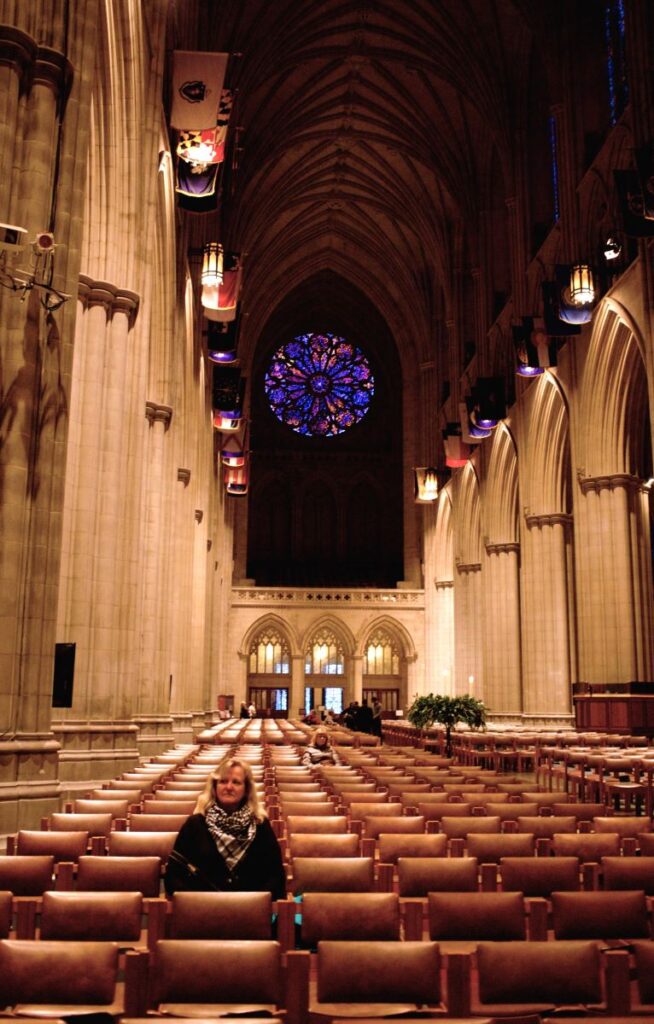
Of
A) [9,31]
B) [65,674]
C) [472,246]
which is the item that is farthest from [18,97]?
[472,246]

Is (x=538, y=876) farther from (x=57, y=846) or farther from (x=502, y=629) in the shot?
(x=502, y=629)

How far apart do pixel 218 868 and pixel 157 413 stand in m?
14.8

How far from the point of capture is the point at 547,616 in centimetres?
2728

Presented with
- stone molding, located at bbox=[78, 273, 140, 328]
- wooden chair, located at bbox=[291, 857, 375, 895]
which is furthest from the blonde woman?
stone molding, located at bbox=[78, 273, 140, 328]

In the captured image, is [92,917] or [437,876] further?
[437,876]

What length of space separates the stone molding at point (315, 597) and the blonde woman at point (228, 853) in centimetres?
3934

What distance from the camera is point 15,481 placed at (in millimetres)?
8188

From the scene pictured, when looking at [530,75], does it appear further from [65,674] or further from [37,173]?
[65,674]

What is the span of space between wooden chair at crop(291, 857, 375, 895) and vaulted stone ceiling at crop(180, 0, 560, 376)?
1897cm

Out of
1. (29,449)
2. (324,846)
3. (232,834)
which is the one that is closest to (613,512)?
(29,449)

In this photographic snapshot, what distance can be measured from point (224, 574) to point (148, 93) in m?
27.2

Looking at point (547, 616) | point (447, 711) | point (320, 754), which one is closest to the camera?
point (320, 754)

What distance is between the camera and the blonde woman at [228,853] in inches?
176

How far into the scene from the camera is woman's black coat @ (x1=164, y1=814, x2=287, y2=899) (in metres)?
4.48
